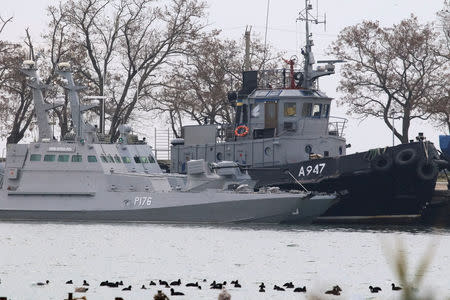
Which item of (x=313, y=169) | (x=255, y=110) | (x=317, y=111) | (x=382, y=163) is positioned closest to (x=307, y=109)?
(x=317, y=111)

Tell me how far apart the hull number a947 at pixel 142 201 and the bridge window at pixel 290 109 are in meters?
8.46

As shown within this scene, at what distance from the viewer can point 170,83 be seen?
7188cm

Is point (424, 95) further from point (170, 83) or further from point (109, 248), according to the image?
point (109, 248)

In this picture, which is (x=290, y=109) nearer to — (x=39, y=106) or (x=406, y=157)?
(x=406, y=157)

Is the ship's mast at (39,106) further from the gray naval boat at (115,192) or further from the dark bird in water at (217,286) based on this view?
the dark bird in water at (217,286)

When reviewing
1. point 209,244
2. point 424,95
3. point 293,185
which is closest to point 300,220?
point 293,185

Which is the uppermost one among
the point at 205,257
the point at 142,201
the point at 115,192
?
the point at 115,192

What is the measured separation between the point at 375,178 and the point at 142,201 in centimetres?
990

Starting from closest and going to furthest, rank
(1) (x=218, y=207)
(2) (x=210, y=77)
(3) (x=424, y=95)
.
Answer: (1) (x=218, y=207)
(3) (x=424, y=95)
(2) (x=210, y=77)

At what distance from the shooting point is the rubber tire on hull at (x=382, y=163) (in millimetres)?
45062

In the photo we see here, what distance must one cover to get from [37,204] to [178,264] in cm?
1498

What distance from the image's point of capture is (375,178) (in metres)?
45.5

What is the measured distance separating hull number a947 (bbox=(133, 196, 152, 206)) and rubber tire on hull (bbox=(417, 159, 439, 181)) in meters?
11.3

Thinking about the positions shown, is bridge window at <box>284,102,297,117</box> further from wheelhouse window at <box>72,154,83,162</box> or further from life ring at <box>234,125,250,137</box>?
wheelhouse window at <box>72,154,83,162</box>
